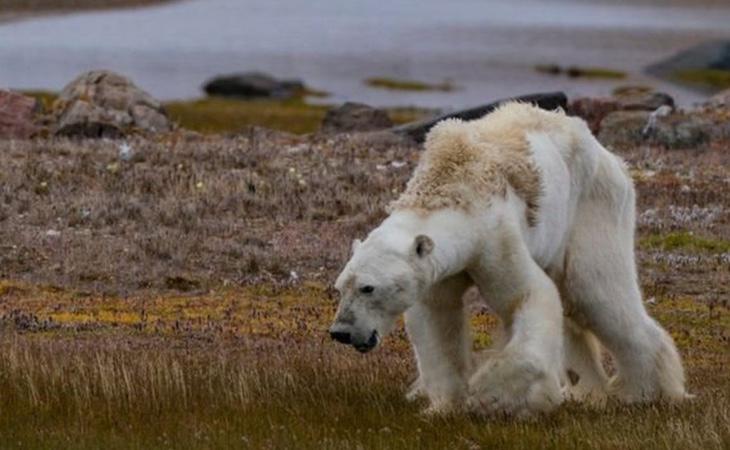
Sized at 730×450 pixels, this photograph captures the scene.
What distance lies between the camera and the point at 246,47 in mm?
124875

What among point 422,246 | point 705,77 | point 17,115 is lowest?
point 705,77

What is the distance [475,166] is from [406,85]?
7973 cm

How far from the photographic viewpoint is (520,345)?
448 inches

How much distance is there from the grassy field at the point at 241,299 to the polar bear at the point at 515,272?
33 cm

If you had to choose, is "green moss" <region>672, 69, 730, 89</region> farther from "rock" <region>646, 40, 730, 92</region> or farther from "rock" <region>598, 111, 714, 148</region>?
"rock" <region>598, 111, 714, 148</region>

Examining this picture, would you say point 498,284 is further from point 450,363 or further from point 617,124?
point 617,124

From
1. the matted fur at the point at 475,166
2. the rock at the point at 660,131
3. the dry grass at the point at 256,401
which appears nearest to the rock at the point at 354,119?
the rock at the point at 660,131

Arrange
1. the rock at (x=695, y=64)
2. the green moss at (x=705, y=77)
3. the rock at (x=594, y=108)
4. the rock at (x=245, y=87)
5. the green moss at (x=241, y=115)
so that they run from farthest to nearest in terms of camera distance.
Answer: the rock at (x=695, y=64)
the green moss at (x=705, y=77)
the rock at (x=245, y=87)
the green moss at (x=241, y=115)
the rock at (x=594, y=108)

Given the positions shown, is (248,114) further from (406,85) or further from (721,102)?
(406,85)

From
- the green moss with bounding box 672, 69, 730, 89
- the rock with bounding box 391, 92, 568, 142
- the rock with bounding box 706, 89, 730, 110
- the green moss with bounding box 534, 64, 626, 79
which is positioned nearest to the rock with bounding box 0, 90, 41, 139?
the rock with bounding box 391, 92, 568, 142

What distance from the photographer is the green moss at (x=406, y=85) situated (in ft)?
295

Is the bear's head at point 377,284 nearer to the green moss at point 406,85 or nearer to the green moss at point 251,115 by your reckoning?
the green moss at point 251,115

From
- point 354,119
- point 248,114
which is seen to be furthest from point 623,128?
point 248,114

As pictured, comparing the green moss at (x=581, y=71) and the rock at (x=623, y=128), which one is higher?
the rock at (x=623, y=128)
